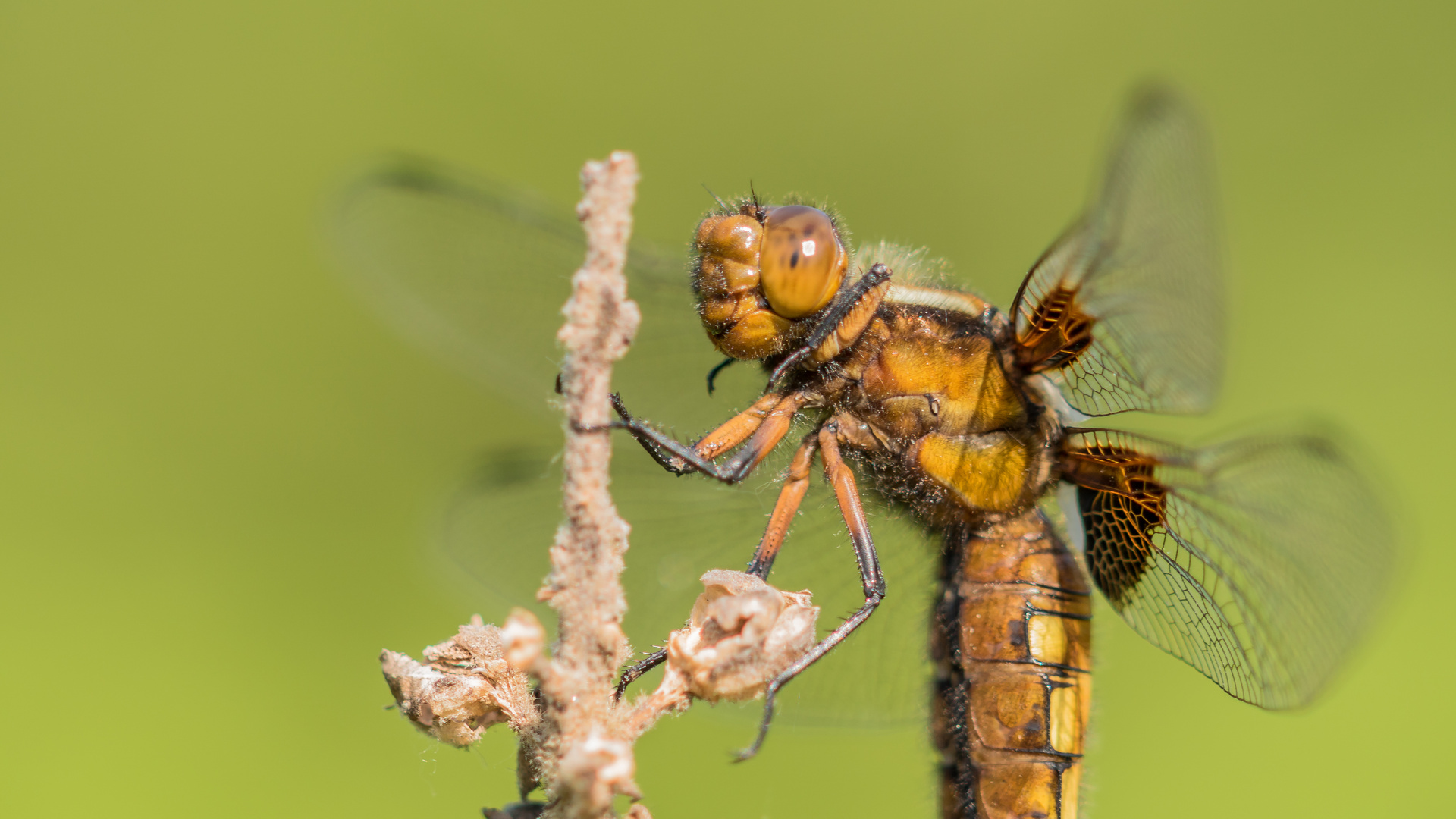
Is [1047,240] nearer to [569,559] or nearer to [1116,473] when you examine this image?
[1116,473]

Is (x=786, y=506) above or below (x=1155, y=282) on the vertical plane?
below

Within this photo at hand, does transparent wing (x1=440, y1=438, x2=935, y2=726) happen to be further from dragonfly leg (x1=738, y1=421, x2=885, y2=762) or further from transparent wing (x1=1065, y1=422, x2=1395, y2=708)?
transparent wing (x1=1065, y1=422, x2=1395, y2=708)

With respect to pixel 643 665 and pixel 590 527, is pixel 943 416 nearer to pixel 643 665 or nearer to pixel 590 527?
pixel 643 665

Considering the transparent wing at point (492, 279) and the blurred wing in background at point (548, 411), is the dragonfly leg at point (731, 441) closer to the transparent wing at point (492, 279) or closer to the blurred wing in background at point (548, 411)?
the blurred wing in background at point (548, 411)

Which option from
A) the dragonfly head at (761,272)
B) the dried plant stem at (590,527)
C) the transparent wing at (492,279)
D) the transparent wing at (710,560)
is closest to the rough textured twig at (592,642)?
the dried plant stem at (590,527)

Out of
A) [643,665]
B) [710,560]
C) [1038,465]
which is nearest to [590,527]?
[643,665]

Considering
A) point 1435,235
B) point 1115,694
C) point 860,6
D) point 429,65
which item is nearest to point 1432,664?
point 1115,694

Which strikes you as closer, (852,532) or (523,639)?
(523,639)
